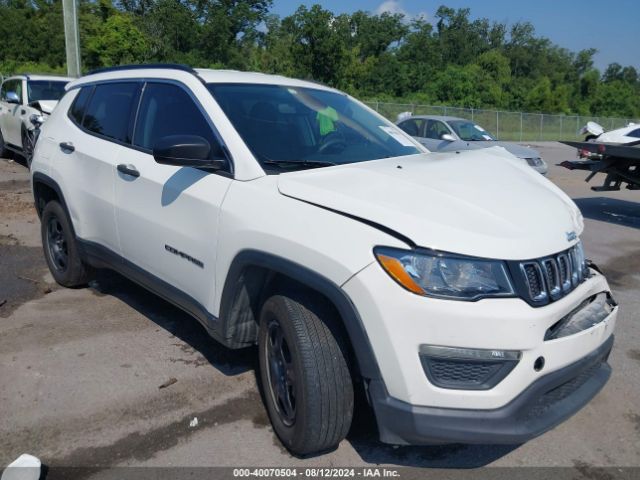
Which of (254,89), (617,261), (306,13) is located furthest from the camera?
(306,13)

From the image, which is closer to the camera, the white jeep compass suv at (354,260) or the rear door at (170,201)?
the white jeep compass suv at (354,260)

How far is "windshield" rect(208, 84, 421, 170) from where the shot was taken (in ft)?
11.2

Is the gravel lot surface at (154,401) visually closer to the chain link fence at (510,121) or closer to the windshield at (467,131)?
the windshield at (467,131)

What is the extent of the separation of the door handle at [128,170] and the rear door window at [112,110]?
228 millimetres

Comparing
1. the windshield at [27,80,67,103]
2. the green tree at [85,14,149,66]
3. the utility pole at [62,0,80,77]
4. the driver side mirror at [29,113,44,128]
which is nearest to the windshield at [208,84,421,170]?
the driver side mirror at [29,113,44,128]

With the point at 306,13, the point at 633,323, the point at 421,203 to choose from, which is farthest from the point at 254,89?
the point at 306,13

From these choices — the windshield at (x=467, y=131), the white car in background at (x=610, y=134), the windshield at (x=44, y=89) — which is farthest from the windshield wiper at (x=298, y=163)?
the windshield at (x=467, y=131)

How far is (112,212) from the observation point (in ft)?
13.9

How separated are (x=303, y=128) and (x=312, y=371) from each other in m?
1.62

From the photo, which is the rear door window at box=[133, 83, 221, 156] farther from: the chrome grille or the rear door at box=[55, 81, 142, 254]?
the chrome grille

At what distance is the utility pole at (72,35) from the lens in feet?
47.9

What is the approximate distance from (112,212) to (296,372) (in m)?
2.14

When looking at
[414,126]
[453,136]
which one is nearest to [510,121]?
[414,126]

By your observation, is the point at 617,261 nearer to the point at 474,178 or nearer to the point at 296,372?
Answer: the point at 474,178
